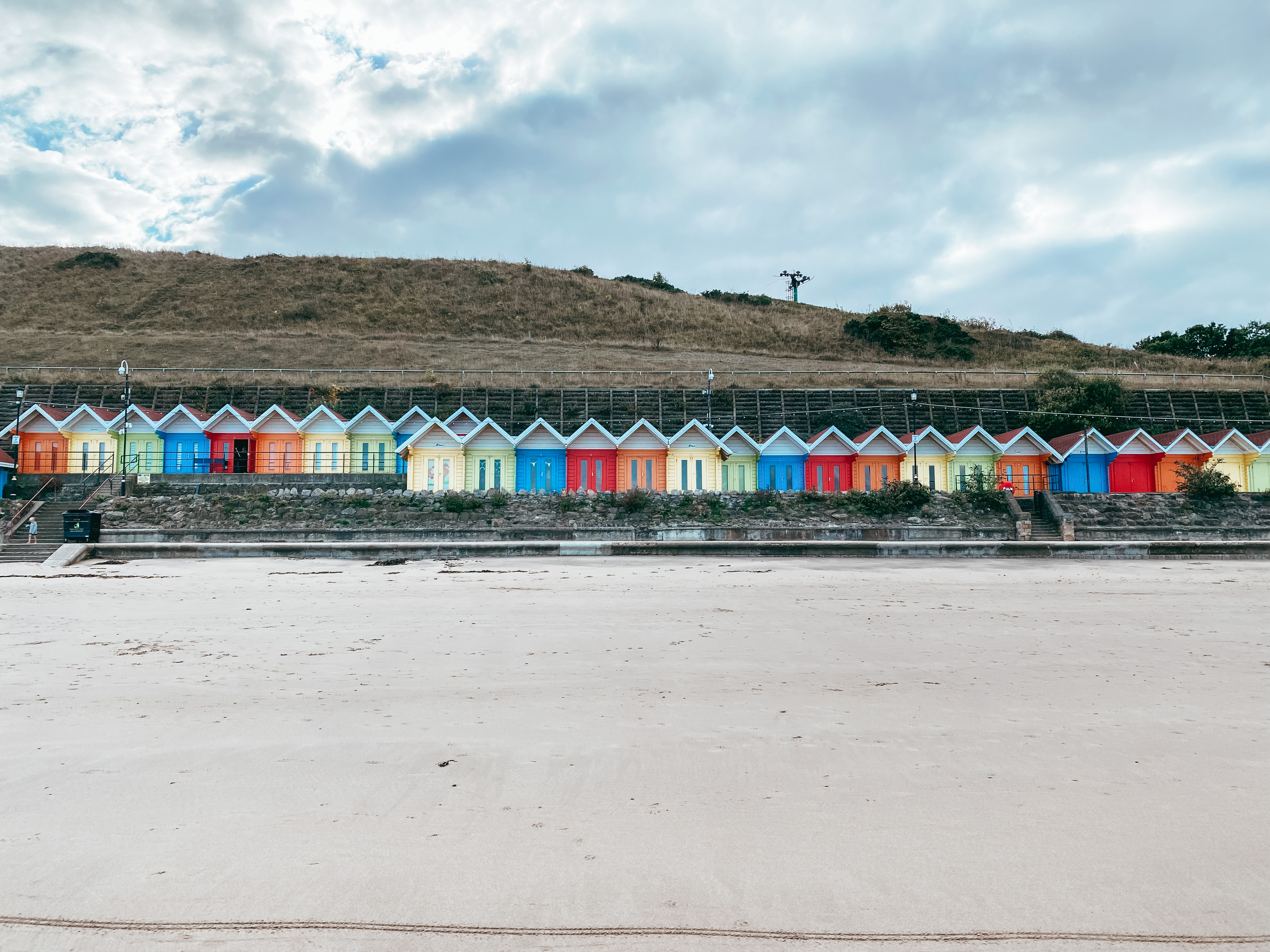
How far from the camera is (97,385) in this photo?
39.5 metres

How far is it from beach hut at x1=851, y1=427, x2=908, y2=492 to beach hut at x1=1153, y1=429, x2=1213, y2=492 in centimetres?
1265

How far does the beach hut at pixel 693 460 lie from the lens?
29.5 metres

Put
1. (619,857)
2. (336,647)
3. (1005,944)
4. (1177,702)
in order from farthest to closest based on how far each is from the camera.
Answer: (336,647) → (1177,702) → (619,857) → (1005,944)

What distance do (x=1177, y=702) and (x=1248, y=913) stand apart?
3.50 meters

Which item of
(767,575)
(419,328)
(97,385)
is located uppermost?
(419,328)

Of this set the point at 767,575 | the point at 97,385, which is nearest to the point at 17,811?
the point at 767,575

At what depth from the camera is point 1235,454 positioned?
31.5m

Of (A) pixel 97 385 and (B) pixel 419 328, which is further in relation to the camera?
(B) pixel 419 328

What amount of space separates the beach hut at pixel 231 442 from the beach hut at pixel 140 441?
201cm

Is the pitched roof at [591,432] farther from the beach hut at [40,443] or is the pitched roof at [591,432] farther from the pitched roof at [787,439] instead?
the beach hut at [40,443]

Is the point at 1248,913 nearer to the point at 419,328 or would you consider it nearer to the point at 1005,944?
the point at 1005,944

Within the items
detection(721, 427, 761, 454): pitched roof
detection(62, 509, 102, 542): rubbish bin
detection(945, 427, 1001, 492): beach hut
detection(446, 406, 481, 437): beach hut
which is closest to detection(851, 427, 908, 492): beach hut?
detection(945, 427, 1001, 492): beach hut

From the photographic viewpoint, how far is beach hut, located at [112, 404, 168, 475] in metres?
29.6

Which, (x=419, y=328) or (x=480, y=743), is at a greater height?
(x=419, y=328)
